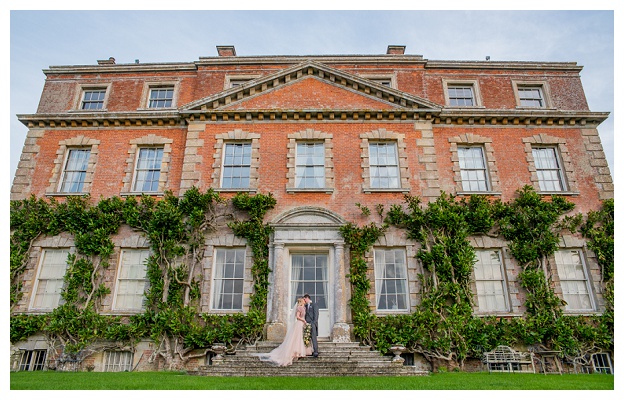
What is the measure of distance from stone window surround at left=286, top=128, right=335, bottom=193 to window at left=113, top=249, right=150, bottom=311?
204 inches

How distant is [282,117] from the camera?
1425 centimetres

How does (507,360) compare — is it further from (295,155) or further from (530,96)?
(530,96)

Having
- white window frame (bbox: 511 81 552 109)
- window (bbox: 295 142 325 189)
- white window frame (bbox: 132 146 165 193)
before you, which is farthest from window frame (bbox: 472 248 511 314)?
white window frame (bbox: 132 146 165 193)

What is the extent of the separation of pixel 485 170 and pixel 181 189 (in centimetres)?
1030

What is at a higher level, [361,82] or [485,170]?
[361,82]

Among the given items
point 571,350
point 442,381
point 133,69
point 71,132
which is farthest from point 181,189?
point 571,350

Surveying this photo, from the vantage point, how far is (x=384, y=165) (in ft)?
45.2

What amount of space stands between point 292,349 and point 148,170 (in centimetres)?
825

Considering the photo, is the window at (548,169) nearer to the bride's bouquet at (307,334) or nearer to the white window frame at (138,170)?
the bride's bouquet at (307,334)

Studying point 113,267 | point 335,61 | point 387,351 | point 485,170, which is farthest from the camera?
point 335,61

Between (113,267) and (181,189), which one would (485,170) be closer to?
(181,189)

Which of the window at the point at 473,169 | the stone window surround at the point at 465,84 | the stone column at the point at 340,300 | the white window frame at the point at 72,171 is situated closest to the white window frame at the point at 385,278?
the stone column at the point at 340,300

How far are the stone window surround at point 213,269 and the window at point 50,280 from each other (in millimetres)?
4591

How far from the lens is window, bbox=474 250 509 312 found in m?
12.4
